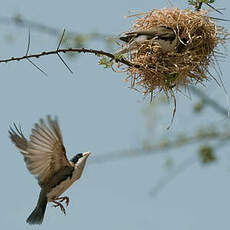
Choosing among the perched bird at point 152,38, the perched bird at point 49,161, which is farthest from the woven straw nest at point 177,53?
the perched bird at point 49,161

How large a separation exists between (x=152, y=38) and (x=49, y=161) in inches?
39.3

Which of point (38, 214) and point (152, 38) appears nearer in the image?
point (152, 38)

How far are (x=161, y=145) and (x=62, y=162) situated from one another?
1.67m

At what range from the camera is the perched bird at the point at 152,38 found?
148 inches

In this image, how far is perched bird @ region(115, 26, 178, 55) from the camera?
3.75 m

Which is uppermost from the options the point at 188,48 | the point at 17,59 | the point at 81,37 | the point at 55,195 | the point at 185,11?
the point at 185,11

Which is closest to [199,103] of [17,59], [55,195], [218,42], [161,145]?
[161,145]

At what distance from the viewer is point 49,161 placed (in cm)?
361

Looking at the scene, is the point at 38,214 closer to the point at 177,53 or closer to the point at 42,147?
the point at 42,147

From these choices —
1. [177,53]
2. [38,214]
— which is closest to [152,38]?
[177,53]

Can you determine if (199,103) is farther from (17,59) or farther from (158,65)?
(17,59)

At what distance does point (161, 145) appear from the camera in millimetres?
5184

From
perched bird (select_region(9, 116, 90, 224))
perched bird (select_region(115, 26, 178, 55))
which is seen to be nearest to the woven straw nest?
perched bird (select_region(115, 26, 178, 55))

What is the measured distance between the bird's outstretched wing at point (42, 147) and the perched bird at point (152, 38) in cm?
68
